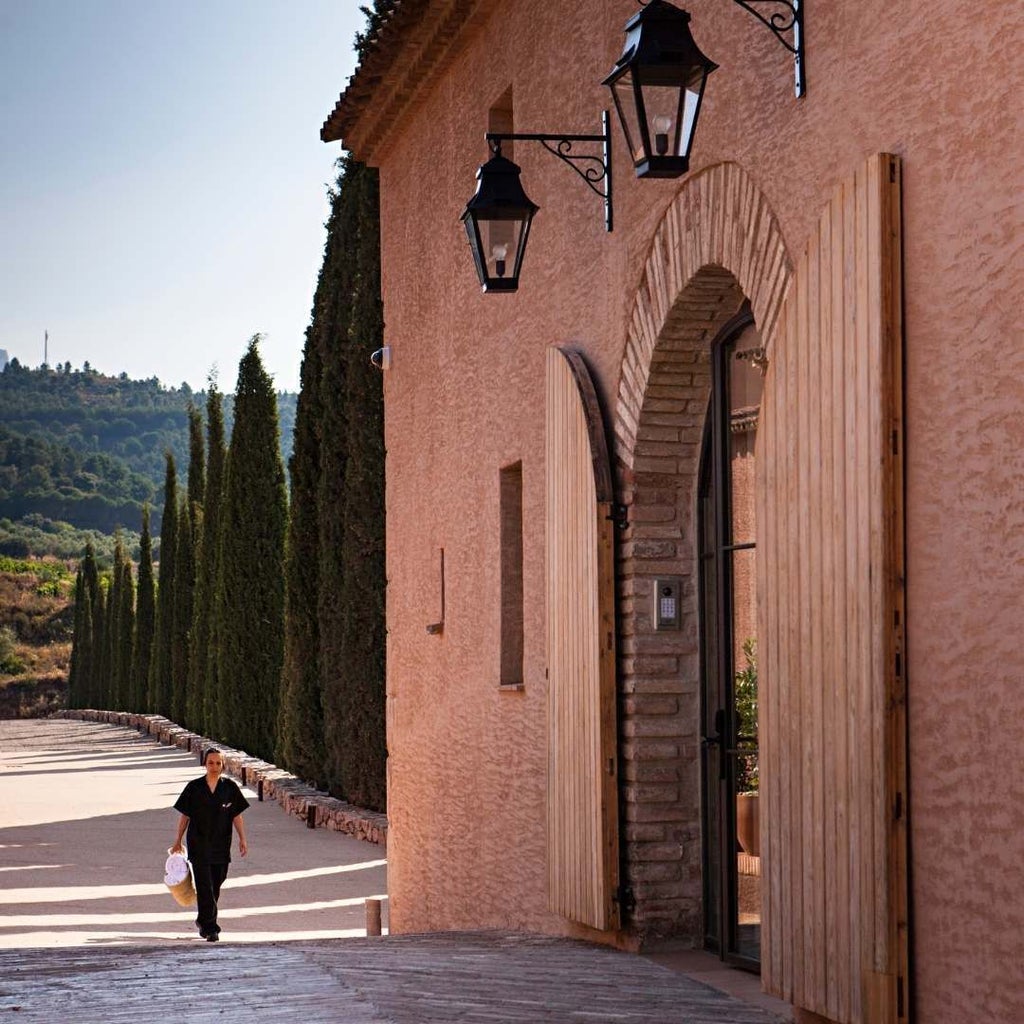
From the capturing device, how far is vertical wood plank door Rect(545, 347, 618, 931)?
7.63 metres

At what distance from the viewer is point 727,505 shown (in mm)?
7297

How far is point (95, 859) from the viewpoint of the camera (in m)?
17.4

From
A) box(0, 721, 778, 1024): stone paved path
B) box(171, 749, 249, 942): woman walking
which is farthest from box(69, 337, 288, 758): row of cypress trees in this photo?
box(171, 749, 249, 942): woman walking

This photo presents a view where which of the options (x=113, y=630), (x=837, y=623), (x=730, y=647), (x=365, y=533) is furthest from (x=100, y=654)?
(x=837, y=623)

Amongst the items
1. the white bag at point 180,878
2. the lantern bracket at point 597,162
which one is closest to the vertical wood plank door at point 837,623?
the lantern bracket at point 597,162

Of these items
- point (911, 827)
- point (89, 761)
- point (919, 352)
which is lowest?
point (89, 761)

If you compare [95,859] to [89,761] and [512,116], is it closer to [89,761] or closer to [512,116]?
[512,116]

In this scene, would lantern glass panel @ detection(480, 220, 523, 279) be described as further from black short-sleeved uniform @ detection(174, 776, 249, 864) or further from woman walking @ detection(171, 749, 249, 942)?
black short-sleeved uniform @ detection(174, 776, 249, 864)

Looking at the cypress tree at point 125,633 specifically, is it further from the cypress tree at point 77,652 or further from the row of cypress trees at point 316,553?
the row of cypress trees at point 316,553

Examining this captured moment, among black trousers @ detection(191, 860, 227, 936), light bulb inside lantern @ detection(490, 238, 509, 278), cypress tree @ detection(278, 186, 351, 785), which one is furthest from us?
cypress tree @ detection(278, 186, 351, 785)

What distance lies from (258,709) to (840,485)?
26.6m

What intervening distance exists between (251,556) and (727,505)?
25.4m

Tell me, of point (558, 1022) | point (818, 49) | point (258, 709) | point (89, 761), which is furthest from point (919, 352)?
point (89, 761)

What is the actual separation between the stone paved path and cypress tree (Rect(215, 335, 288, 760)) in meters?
13.6
